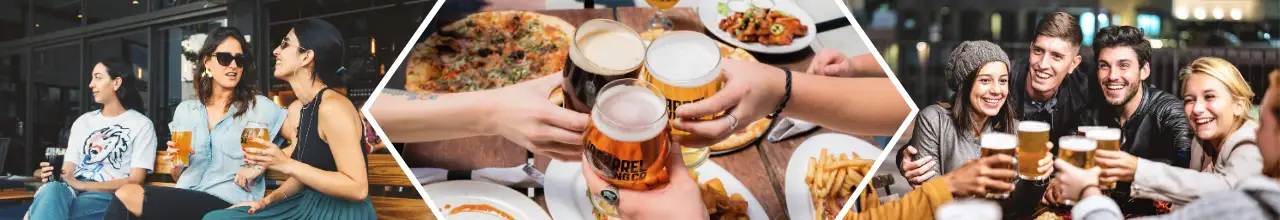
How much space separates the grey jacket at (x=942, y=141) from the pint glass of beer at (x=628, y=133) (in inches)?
37.5

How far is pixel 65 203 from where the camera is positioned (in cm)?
309

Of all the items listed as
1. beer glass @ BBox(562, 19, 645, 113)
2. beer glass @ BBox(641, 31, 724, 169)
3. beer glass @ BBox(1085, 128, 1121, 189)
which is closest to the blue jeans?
beer glass @ BBox(562, 19, 645, 113)

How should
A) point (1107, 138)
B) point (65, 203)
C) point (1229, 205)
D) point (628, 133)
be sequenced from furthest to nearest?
1. point (65, 203)
2. point (1107, 138)
3. point (1229, 205)
4. point (628, 133)

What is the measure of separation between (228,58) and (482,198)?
107 centimetres

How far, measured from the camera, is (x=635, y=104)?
254 centimetres

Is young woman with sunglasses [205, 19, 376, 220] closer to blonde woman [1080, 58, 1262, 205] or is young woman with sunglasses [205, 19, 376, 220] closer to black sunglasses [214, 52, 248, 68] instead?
black sunglasses [214, 52, 248, 68]

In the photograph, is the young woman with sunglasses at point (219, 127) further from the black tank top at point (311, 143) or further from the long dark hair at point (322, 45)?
the long dark hair at point (322, 45)

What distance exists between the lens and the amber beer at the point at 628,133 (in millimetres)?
2479

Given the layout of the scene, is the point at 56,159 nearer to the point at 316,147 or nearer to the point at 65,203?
the point at 65,203

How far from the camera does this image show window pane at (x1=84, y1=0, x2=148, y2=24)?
305 centimetres

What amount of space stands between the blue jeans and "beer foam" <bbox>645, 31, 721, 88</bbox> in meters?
2.19

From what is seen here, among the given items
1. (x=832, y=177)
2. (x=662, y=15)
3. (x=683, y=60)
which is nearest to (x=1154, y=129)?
(x=832, y=177)

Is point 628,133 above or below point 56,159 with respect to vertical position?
above

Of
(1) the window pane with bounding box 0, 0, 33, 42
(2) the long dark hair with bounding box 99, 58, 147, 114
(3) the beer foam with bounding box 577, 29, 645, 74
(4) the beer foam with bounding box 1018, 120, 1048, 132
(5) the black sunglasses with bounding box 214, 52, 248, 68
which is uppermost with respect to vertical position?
(1) the window pane with bounding box 0, 0, 33, 42
